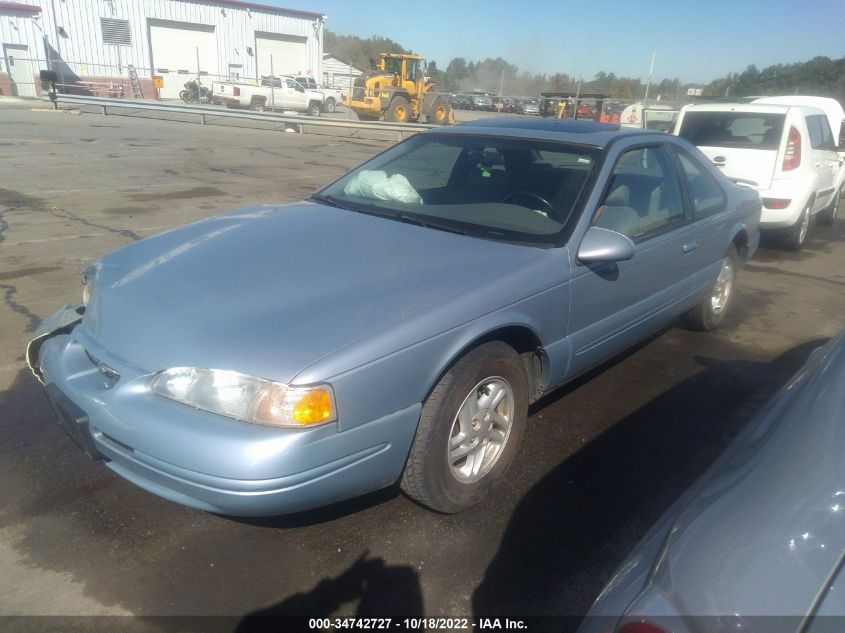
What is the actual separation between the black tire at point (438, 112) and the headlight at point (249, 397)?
26.0 metres

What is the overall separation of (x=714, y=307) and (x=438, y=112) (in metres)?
23.6

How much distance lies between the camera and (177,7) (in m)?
40.0

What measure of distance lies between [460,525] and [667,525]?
1.35 meters

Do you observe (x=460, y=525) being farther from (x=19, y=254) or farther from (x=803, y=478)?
(x=19, y=254)

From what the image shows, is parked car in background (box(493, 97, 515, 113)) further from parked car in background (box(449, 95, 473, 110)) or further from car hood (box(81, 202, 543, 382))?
car hood (box(81, 202, 543, 382))

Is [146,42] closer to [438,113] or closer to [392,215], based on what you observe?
[438,113]

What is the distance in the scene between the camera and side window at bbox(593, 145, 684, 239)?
337cm

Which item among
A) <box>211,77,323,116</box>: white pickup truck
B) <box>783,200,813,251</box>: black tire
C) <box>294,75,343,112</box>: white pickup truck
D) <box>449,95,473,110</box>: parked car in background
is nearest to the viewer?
<box>783,200,813,251</box>: black tire

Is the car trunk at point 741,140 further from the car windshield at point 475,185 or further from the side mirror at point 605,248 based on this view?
the side mirror at point 605,248

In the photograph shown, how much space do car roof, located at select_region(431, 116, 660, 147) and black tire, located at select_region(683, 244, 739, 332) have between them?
4.13 feet

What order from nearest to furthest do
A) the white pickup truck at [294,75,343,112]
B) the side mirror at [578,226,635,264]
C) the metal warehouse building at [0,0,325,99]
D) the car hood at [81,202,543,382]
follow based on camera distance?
the car hood at [81,202,543,382] → the side mirror at [578,226,635,264] → the white pickup truck at [294,75,343,112] → the metal warehouse building at [0,0,325,99]

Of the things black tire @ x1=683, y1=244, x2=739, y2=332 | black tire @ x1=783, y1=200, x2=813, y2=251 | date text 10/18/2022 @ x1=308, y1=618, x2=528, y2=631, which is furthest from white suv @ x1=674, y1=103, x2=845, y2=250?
date text 10/18/2022 @ x1=308, y1=618, x2=528, y2=631

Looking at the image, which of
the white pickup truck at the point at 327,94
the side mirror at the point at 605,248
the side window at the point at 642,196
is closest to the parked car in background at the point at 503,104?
the white pickup truck at the point at 327,94

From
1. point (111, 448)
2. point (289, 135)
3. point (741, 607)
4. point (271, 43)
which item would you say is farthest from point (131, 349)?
point (271, 43)
